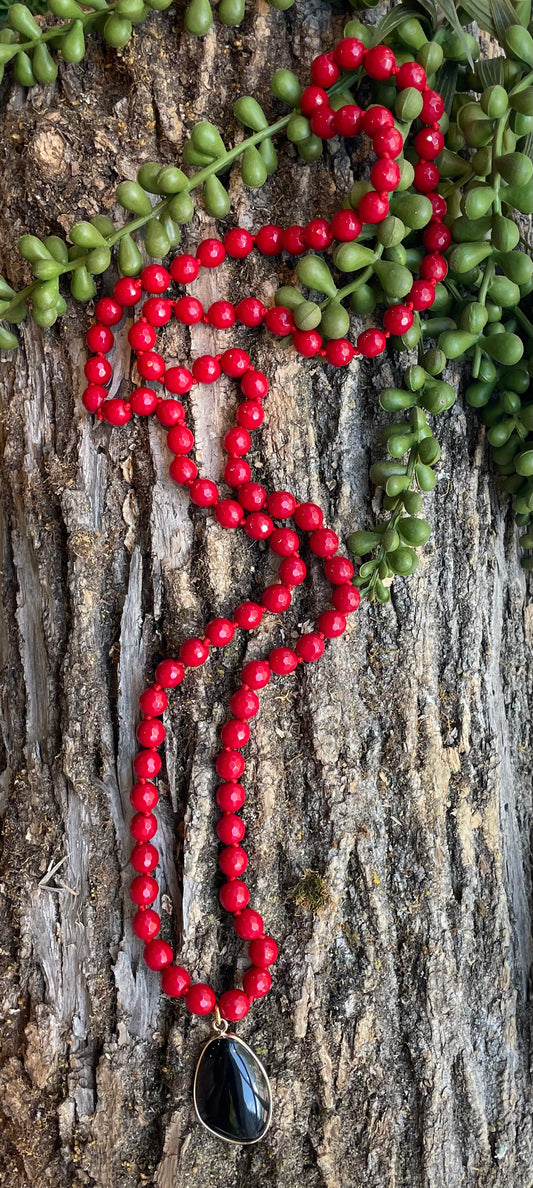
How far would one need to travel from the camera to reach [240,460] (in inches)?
37.9

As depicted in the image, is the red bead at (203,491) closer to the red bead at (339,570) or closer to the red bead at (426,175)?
the red bead at (339,570)

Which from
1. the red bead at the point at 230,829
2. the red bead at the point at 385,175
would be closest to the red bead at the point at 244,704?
the red bead at the point at 230,829

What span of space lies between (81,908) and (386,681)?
45 cm

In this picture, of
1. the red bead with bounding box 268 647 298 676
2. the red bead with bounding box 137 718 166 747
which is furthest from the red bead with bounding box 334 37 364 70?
the red bead with bounding box 137 718 166 747

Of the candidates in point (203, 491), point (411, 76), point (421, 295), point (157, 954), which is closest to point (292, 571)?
point (203, 491)

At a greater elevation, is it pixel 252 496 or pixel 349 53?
pixel 349 53

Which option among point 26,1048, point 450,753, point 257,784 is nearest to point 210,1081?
point 26,1048

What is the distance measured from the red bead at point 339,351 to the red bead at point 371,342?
0.04ft

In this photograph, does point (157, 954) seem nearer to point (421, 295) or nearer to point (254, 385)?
point (254, 385)

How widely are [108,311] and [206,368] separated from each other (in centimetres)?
13

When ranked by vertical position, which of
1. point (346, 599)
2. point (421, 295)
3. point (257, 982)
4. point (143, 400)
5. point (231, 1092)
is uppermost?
point (421, 295)

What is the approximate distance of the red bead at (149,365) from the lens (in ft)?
3.10

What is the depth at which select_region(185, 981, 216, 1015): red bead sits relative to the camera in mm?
900

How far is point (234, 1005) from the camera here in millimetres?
904
